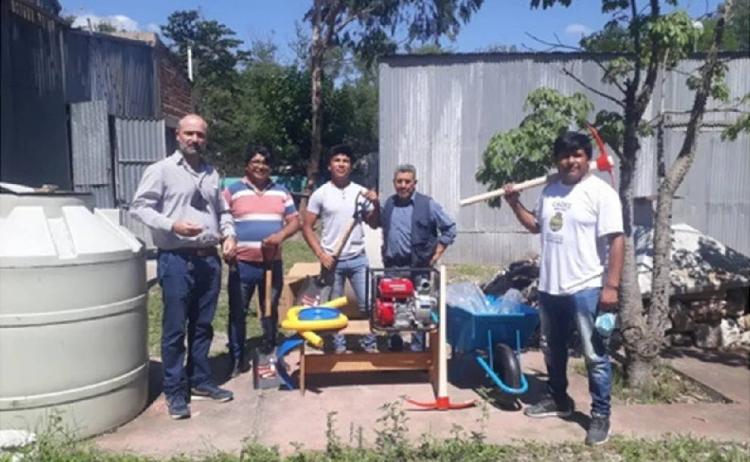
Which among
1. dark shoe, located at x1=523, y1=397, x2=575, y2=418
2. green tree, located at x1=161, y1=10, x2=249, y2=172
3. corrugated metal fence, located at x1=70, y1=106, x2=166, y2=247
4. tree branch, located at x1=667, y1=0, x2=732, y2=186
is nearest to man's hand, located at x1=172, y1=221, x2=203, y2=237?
dark shoe, located at x1=523, y1=397, x2=575, y2=418

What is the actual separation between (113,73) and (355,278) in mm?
8213

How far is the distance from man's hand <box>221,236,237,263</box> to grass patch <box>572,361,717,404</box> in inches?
121

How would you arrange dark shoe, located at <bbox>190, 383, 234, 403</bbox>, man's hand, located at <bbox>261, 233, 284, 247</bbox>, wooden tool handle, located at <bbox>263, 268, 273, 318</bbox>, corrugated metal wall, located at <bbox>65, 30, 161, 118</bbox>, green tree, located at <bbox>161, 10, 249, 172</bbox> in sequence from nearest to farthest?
dark shoe, located at <bbox>190, 383, 234, 403</bbox>, man's hand, located at <bbox>261, 233, 284, 247</bbox>, wooden tool handle, located at <bbox>263, 268, 273, 318</bbox>, corrugated metal wall, located at <bbox>65, 30, 161, 118</bbox>, green tree, located at <bbox>161, 10, 249, 172</bbox>

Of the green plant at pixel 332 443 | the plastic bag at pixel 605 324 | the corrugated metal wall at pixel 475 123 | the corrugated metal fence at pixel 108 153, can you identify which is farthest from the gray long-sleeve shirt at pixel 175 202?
the corrugated metal wall at pixel 475 123

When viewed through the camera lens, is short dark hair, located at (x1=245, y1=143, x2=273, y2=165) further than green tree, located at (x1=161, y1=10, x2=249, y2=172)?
No

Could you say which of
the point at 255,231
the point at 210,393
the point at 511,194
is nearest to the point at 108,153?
the point at 255,231

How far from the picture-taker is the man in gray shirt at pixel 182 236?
482 centimetres

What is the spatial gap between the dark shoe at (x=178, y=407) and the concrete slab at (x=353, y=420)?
57 mm

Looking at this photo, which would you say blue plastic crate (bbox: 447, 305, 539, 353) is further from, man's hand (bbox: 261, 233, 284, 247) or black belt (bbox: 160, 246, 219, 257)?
black belt (bbox: 160, 246, 219, 257)

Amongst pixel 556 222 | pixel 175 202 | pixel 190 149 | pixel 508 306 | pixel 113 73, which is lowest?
pixel 508 306

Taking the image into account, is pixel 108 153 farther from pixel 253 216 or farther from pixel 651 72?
pixel 651 72

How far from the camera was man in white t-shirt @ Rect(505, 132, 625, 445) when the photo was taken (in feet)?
14.6

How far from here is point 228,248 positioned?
5.30m

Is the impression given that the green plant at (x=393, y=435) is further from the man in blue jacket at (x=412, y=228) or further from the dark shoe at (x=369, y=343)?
the man in blue jacket at (x=412, y=228)
